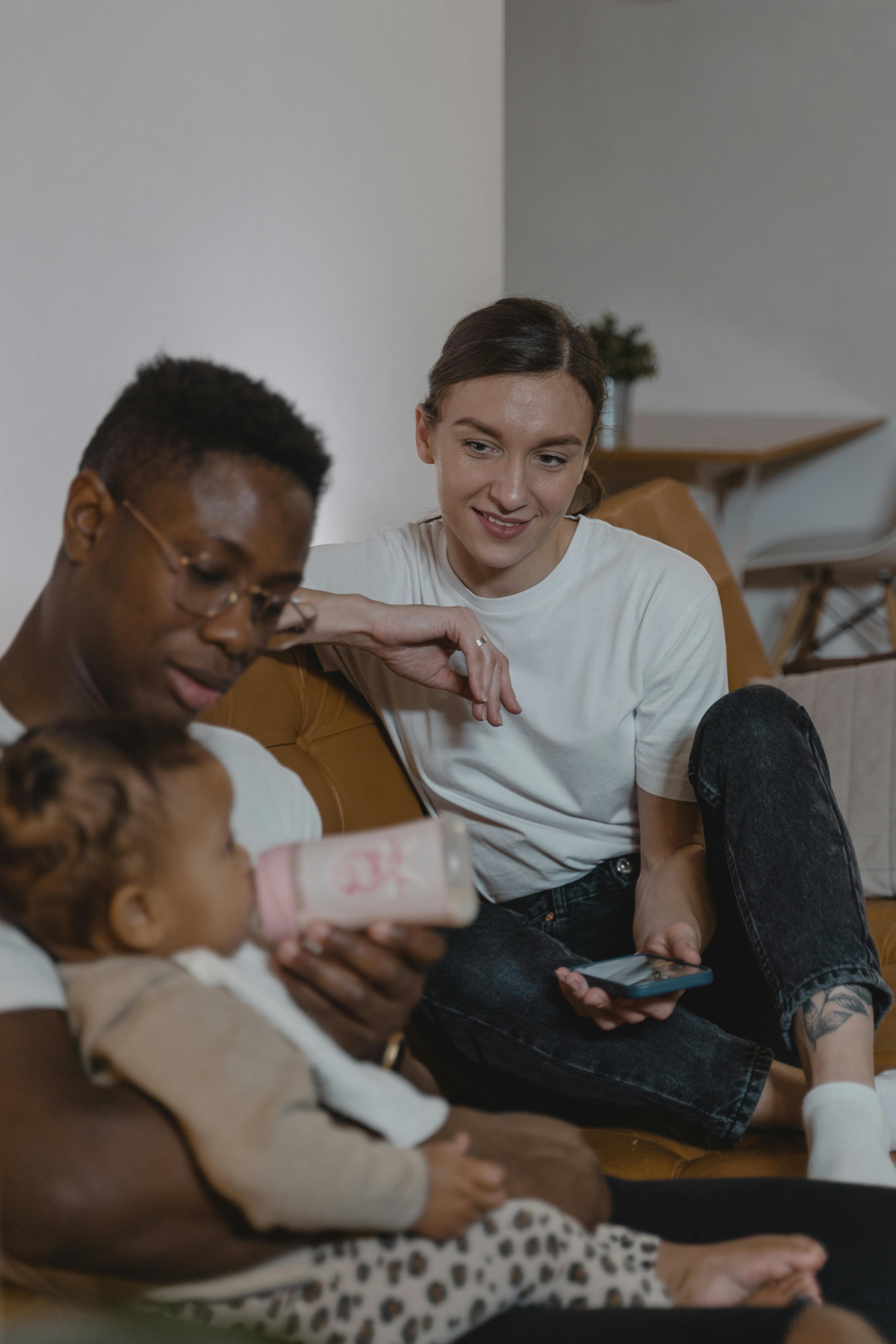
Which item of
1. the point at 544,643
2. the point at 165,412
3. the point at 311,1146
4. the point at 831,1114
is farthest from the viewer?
the point at 544,643

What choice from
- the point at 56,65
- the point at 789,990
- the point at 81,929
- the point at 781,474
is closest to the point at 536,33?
the point at 781,474

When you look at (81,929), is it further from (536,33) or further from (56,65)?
(536,33)

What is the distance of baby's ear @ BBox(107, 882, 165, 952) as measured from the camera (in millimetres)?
571

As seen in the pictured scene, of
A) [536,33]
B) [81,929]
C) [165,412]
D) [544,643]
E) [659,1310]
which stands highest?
[536,33]

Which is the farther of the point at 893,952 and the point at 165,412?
the point at 893,952

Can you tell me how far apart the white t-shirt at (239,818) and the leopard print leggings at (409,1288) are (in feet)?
0.59

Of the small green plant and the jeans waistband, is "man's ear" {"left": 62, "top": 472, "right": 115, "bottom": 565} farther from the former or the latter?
the small green plant

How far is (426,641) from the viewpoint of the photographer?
3.96 ft

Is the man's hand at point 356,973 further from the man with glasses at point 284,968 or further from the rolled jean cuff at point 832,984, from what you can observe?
the rolled jean cuff at point 832,984

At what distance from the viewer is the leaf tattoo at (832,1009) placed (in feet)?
3.32

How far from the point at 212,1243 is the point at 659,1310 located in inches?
10.3

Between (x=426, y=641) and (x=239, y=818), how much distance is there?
0.53m

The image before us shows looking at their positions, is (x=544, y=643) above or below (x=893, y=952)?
above

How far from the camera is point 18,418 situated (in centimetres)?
108
